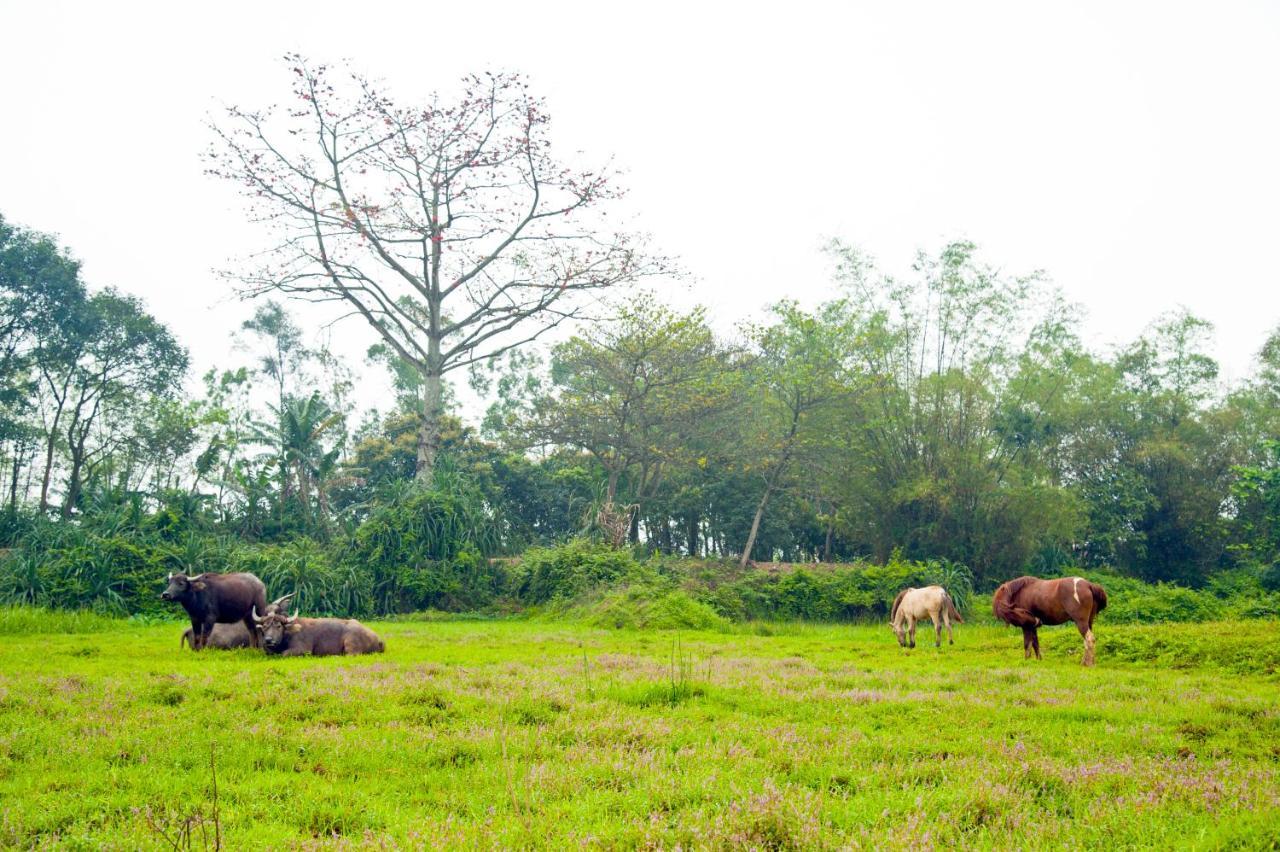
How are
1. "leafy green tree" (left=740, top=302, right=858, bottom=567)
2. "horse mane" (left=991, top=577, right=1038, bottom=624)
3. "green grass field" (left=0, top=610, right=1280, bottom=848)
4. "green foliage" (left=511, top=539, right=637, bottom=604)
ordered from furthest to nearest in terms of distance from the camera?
"leafy green tree" (left=740, top=302, right=858, bottom=567)
"green foliage" (left=511, top=539, right=637, bottom=604)
"horse mane" (left=991, top=577, right=1038, bottom=624)
"green grass field" (left=0, top=610, right=1280, bottom=848)

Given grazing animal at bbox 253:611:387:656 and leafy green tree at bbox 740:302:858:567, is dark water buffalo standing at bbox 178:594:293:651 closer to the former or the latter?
grazing animal at bbox 253:611:387:656

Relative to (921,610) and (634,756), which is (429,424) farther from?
(634,756)

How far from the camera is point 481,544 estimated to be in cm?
2694

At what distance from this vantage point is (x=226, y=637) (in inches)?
541

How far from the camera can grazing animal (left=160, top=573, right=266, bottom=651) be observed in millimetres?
13656

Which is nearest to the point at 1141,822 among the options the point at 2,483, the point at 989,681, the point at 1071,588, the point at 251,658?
the point at 989,681

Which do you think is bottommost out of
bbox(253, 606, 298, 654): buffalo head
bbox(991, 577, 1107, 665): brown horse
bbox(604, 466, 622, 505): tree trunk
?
bbox(253, 606, 298, 654): buffalo head

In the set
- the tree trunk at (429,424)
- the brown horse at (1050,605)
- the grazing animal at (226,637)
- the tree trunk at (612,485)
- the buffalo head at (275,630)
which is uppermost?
the tree trunk at (429,424)

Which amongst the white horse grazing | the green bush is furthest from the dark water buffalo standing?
the white horse grazing

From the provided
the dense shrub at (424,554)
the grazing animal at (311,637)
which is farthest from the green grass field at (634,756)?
the dense shrub at (424,554)

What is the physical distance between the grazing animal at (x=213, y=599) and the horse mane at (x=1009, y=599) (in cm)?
1252

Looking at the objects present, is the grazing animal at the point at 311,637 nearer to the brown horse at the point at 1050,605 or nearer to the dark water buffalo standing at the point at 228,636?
the dark water buffalo standing at the point at 228,636

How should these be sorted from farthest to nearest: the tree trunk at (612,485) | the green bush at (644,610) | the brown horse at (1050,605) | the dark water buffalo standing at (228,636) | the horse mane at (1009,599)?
the tree trunk at (612,485), the green bush at (644,610), the horse mane at (1009,599), the dark water buffalo standing at (228,636), the brown horse at (1050,605)

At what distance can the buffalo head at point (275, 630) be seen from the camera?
41.0 ft
